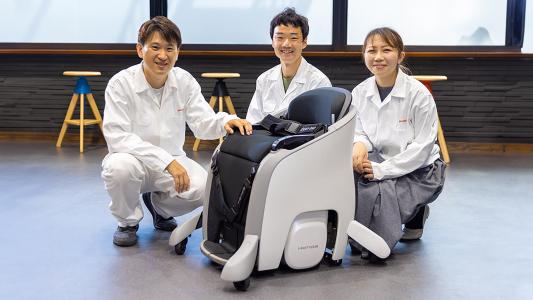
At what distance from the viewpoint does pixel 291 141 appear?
2.33m

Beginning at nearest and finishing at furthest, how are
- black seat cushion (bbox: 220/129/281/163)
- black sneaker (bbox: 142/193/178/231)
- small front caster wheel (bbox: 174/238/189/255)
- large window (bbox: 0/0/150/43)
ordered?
black seat cushion (bbox: 220/129/281/163)
small front caster wheel (bbox: 174/238/189/255)
black sneaker (bbox: 142/193/178/231)
large window (bbox: 0/0/150/43)

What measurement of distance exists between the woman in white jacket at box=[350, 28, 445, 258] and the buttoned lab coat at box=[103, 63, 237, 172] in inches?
23.7

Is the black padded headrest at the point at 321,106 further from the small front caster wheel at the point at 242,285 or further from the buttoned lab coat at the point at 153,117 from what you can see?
the small front caster wheel at the point at 242,285

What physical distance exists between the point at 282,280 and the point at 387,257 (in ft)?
1.54

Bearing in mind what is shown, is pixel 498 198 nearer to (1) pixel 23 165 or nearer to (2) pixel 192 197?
(2) pixel 192 197

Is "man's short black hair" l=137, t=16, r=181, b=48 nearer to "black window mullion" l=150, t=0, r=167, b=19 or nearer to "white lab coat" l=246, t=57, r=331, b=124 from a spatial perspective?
"white lab coat" l=246, t=57, r=331, b=124

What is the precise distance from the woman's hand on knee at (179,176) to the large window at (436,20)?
11.9ft

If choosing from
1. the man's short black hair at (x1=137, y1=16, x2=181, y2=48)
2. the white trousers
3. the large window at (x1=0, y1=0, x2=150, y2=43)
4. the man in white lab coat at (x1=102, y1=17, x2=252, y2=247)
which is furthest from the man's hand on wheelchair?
the large window at (x1=0, y1=0, x2=150, y2=43)

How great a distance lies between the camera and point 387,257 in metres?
2.56

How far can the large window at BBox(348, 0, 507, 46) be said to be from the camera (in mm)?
5812

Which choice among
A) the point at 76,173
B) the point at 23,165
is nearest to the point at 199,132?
the point at 76,173

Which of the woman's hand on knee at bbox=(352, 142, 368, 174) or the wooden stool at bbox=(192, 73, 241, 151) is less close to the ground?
the wooden stool at bbox=(192, 73, 241, 151)

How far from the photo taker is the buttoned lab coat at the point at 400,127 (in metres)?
2.70

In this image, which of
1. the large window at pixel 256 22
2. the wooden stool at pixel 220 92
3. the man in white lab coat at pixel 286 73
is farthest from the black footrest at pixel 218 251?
the large window at pixel 256 22
